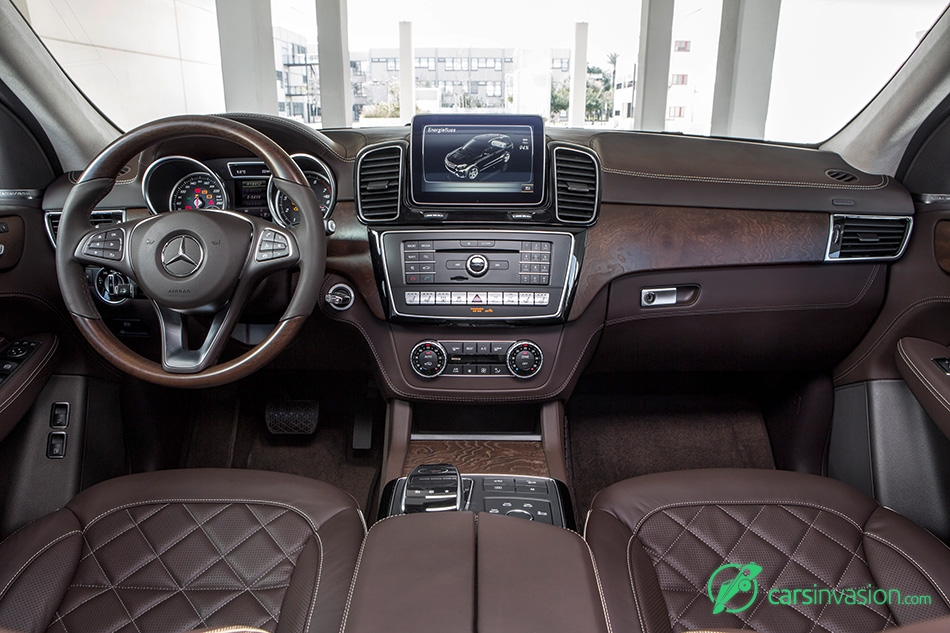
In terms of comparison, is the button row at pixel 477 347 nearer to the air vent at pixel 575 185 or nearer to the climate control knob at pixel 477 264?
the climate control knob at pixel 477 264

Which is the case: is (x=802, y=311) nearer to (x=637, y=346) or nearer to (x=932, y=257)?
(x=932, y=257)

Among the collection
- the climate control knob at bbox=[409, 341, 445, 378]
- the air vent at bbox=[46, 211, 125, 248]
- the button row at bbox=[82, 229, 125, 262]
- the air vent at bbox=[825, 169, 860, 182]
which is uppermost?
the air vent at bbox=[825, 169, 860, 182]

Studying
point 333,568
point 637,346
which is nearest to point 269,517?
point 333,568

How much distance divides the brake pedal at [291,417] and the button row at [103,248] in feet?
3.47

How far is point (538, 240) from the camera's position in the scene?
153 centimetres

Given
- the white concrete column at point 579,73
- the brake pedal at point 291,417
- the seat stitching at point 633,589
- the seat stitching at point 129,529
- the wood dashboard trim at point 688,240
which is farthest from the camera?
the white concrete column at point 579,73

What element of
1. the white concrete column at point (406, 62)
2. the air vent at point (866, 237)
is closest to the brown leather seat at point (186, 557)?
the air vent at point (866, 237)

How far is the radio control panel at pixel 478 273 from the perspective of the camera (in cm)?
153

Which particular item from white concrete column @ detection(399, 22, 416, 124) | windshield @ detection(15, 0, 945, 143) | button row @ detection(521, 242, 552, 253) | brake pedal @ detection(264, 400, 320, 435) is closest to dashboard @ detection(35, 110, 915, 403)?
button row @ detection(521, 242, 552, 253)

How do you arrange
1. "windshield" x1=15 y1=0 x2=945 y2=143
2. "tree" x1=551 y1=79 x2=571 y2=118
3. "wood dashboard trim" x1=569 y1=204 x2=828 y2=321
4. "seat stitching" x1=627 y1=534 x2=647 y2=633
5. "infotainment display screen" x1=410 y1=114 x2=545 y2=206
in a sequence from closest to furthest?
"seat stitching" x1=627 y1=534 x2=647 y2=633, "infotainment display screen" x1=410 y1=114 x2=545 y2=206, "wood dashboard trim" x1=569 y1=204 x2=828 y2=321, "windshield" x1=15 y1=0 x2=945 y2=143, "tree" x1=551 y1=79 x2=571 y2=118

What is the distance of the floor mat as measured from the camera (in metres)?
2.19

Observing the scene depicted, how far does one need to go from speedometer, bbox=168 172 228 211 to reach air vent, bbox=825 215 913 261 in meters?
1.68

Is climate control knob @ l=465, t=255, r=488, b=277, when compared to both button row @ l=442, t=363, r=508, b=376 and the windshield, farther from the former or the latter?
the windshield

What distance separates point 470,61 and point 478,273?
3.27 metres
